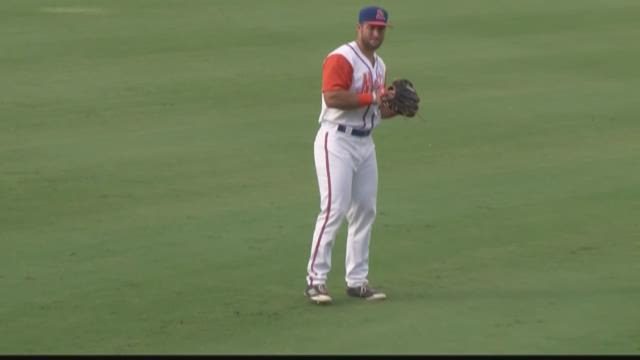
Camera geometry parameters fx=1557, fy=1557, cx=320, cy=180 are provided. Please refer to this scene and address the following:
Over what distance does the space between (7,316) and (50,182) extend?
4.75 m

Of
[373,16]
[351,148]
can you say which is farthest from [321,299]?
[373,16]

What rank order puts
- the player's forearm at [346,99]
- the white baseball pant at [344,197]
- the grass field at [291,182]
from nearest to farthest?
the grass field at [291,182] < the player's forearm at [346,99] < the white baseball pant at [344,197]

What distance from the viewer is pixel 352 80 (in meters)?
10.3

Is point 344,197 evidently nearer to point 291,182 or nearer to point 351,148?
point 351,148

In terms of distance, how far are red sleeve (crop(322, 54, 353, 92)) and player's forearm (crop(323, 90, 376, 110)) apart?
4 centimetres

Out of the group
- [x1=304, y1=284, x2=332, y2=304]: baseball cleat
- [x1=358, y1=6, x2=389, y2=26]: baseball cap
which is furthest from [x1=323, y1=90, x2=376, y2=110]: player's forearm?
[x1=304, y1=284, x2=332, y2=304]: baseball cleat

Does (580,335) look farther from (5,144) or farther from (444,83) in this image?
(444,83)

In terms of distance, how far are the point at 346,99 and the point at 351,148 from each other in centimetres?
39

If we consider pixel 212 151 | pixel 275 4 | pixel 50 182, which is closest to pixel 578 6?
pixel 275 4

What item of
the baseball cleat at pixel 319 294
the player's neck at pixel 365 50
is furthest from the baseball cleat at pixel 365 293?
the player's neck at pixel 365 50

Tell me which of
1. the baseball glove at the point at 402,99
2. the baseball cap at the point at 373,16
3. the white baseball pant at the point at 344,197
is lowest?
the white baseball pant at the point at 344,197

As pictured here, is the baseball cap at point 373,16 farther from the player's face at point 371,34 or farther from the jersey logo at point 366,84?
the jersey logo at point 366,84

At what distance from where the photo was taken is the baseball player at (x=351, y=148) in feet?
33.7

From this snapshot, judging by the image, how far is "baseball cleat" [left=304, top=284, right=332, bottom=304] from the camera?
10.5 metres
